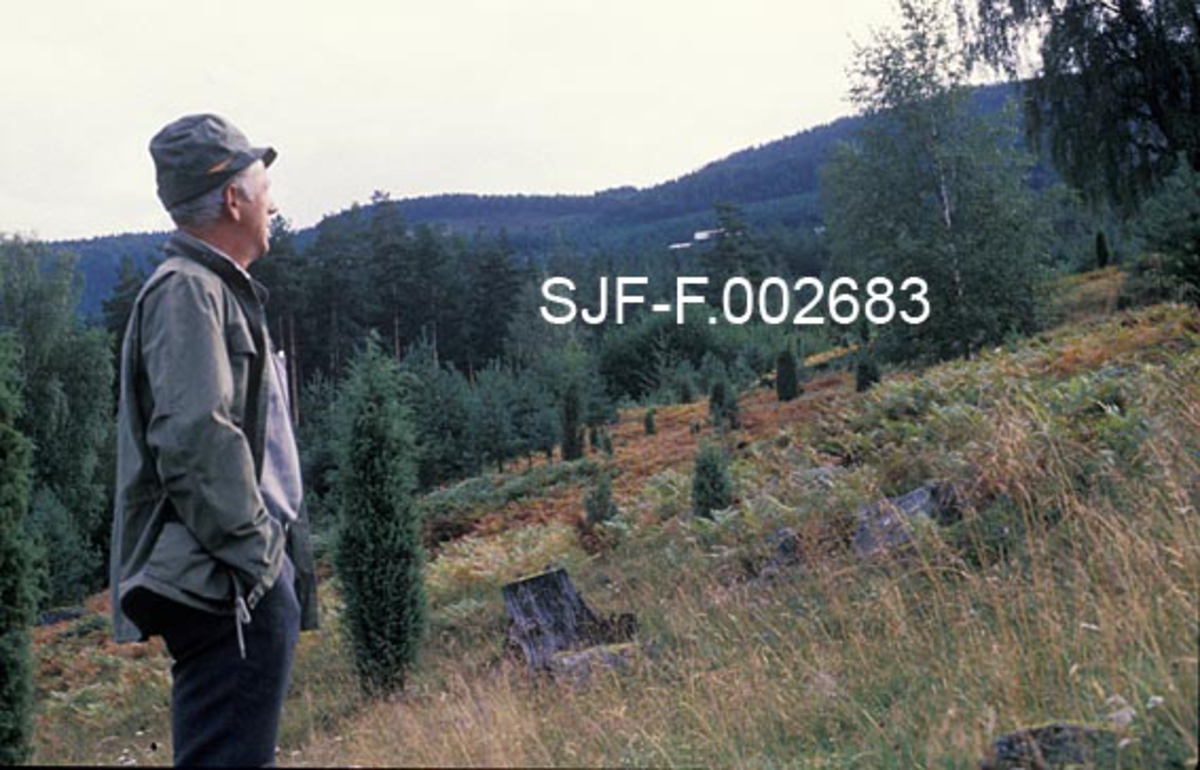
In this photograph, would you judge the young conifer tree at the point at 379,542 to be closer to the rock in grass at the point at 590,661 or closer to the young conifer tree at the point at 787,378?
the rock in grass at the point at 590,661

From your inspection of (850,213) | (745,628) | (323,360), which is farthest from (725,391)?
(323,360)

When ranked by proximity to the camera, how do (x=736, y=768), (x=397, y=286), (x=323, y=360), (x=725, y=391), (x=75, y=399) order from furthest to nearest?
(x=397, y=286)
(x=323, y=360)
(x=75, y=399)
(x=725, y=391)
(x=736, y=768)

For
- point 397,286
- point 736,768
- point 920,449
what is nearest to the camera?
point 736,768

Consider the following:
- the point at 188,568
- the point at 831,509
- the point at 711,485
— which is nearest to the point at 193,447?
the point at 188,568

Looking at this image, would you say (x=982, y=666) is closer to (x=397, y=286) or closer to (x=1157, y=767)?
(x=1157, y=767)

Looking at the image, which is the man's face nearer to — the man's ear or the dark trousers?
the man's ear

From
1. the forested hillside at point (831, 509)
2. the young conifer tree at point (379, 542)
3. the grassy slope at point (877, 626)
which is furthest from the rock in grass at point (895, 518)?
the young conifer tree at point (379, 542)

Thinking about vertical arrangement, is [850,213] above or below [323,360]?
above

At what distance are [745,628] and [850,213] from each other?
2170 centimetres

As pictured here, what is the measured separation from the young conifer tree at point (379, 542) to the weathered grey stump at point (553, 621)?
1.15m

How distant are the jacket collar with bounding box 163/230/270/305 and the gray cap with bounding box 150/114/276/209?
0.10 m

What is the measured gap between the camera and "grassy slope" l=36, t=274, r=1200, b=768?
3.22 m

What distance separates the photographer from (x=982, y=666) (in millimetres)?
3527

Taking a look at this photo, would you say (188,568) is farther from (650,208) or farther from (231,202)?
(650,208)
